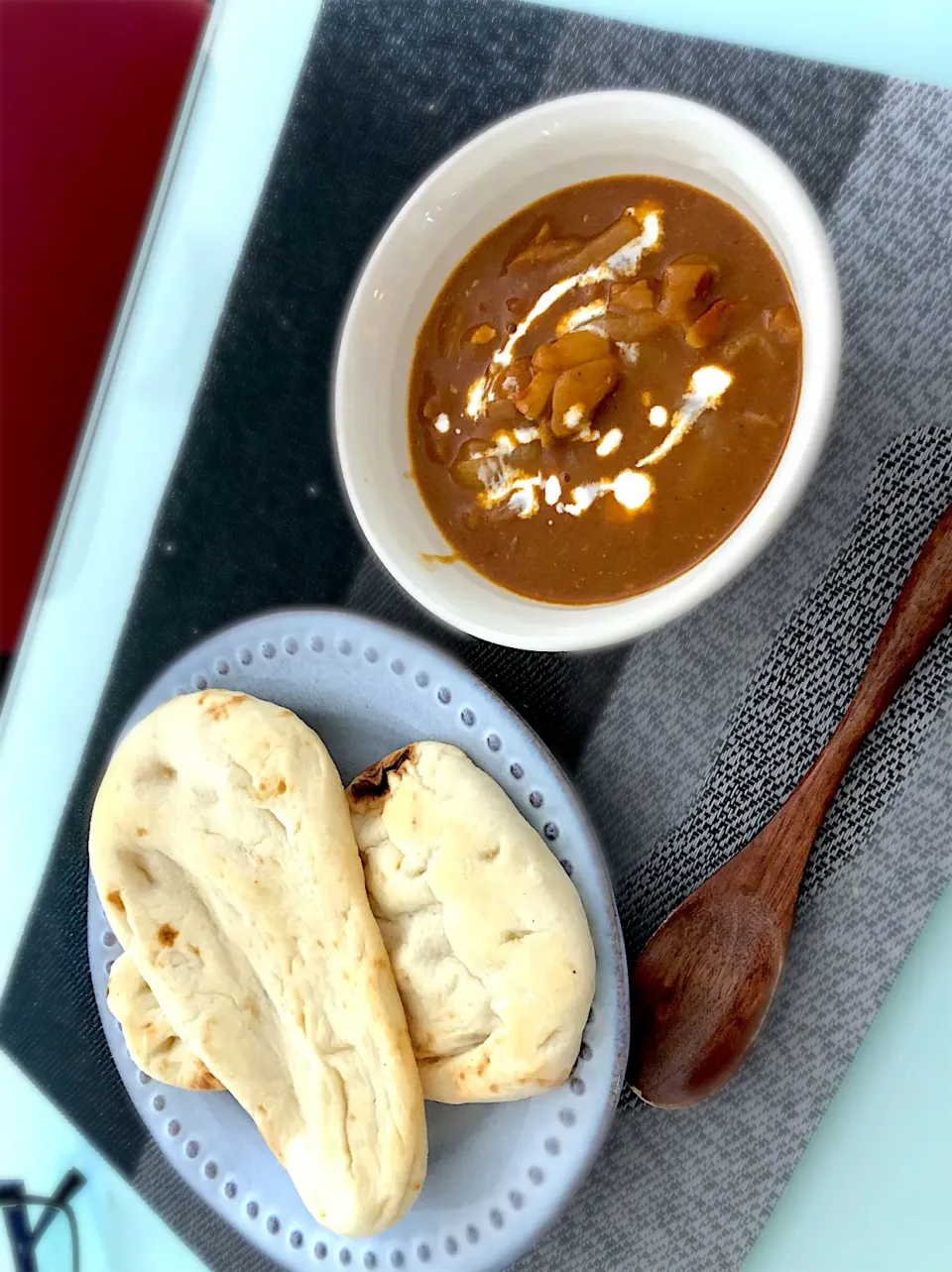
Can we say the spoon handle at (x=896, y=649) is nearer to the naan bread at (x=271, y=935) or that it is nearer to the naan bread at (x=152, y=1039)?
the naan bread at (x=271, y=935)

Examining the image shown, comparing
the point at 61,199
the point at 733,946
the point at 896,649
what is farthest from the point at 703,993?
the point at 61,199

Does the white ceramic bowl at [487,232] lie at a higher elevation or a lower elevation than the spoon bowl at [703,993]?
higher

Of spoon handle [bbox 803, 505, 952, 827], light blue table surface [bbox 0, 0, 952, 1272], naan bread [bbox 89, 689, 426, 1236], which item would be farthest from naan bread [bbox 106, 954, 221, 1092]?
spoon handle [bbox 803, 505, 952, 827]

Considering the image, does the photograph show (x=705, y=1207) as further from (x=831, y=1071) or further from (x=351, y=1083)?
(x=351, y=1083)

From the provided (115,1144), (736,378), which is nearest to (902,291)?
(736,378)

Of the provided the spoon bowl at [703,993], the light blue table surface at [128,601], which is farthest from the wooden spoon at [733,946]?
the light blue table surface at [128,601]
